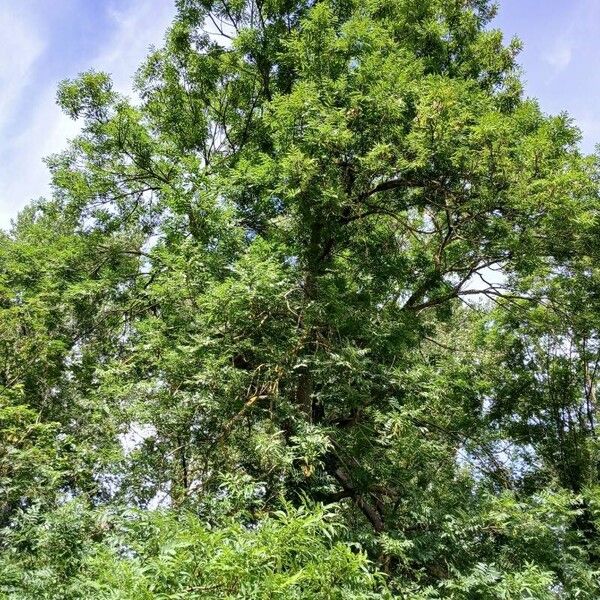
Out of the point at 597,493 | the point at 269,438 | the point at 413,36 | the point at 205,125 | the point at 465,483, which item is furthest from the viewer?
the point at 205,125

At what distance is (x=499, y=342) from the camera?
31.1ft

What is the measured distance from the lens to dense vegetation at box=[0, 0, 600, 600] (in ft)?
16.0

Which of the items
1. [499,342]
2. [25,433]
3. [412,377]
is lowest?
[25,433]

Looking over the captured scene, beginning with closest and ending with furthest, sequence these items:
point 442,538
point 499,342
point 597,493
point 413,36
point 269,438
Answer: point 269,438 → point 442,538 → point 597,493 → point 413,36 → point 499,342

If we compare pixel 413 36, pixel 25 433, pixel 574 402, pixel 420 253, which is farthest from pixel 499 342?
pixel 25 433

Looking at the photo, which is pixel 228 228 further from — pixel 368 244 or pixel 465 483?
pixel 465 483

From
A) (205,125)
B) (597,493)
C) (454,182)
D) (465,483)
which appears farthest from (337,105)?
(597,493)

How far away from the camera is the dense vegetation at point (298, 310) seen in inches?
192

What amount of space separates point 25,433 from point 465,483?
205 inches

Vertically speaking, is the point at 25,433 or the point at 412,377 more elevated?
the point at 412,377

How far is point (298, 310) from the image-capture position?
5871 mm

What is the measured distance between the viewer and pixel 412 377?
555 centimetres

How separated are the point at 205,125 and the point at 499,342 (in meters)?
6.29

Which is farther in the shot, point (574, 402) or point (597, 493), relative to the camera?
point (574, 402)
